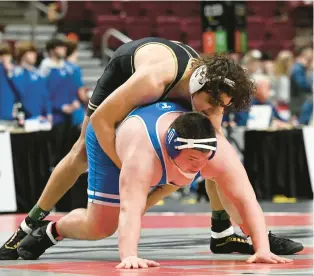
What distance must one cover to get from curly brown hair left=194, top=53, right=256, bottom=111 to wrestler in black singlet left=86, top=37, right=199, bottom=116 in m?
0.14

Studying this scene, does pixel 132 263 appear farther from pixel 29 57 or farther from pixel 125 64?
pixel 29 57

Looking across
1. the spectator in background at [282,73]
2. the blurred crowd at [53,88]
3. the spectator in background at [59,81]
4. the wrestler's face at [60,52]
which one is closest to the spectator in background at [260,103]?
the blurred crowd at [53,88]

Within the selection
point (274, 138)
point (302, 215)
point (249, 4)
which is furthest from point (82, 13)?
point (302, 215)

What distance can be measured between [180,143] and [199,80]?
362 mm

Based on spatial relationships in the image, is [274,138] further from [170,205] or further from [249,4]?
[249,4]

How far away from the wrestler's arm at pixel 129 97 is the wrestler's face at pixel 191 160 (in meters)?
0.39

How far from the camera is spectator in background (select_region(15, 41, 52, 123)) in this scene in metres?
11.2

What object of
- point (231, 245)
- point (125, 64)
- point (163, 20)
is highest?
point (125, 64)

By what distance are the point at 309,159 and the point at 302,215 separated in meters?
1.91

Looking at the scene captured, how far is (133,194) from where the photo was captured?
→ 14.9 ft

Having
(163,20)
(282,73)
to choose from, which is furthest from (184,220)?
(163,20)

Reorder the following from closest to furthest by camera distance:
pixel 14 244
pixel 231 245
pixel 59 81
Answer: pixel 14 244, pixel 231 245, pixel 59 81

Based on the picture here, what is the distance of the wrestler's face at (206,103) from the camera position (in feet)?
15.5

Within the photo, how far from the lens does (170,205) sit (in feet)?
33.0
